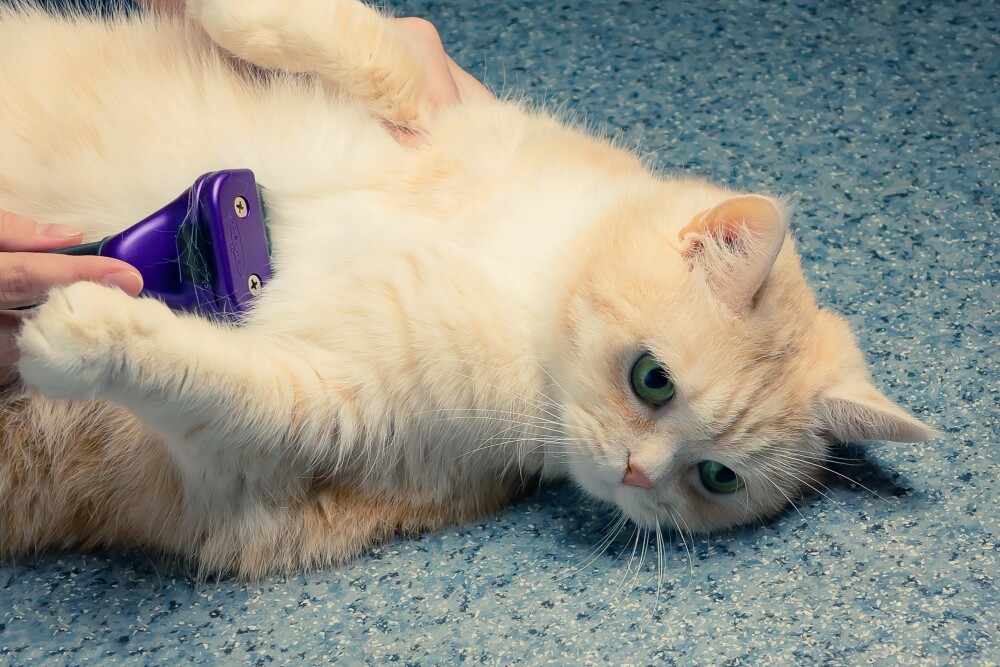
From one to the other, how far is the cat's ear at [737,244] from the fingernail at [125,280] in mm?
628

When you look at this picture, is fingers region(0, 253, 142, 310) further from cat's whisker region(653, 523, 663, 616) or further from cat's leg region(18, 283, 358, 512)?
cat's whisker region(653, 523, 663, 616)

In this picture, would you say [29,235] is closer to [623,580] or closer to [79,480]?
[79,480]

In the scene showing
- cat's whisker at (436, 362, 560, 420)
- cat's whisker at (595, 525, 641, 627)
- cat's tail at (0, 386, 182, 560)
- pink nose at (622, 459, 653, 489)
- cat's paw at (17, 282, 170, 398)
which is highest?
cat's paw at (17, 282, 170, 398)

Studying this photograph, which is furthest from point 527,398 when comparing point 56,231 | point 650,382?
point 56,231

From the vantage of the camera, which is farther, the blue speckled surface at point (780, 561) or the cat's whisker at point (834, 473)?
the cat's whisker at point (834, 473)

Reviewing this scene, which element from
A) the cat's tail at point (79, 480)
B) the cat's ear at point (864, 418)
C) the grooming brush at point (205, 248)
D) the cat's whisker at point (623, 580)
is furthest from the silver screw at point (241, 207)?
the cat's ear at point (864, 418)

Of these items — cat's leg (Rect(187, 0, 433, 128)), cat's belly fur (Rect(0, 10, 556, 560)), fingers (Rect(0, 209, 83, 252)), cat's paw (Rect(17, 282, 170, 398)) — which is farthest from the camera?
cat's leg (Rect(187, 0, 433, 128))

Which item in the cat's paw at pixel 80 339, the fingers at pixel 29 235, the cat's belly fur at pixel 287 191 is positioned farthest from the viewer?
the cat's belly fur at pixel 287 191

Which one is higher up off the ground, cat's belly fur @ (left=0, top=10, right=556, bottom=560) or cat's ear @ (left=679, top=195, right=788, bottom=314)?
cat's ear @ (left=679, top=195, right=788, bottom=314)

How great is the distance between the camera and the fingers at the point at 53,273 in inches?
36.8

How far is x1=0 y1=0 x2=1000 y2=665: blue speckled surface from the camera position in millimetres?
992

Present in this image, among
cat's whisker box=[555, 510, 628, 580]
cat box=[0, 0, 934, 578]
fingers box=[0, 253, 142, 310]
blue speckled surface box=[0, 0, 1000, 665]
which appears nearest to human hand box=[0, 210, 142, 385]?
fingers box=[0, 253, 142, 310]

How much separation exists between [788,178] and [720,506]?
0.71 m

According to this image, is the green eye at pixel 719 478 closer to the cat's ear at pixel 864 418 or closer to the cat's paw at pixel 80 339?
the cat's ear at pixel 864 418
